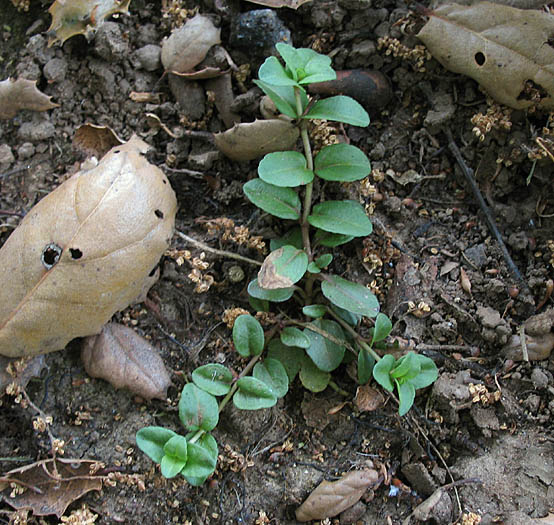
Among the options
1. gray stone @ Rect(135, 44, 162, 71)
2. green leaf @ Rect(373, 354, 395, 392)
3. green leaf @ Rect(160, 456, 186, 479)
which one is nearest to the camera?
green leaf @ Rect(160, 456, 186, 479)

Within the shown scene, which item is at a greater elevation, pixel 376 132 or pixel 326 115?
pixel 326 115

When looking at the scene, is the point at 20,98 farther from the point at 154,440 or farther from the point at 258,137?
the point at 154,440

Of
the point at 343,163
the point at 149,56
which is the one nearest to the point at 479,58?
the point at 343,163

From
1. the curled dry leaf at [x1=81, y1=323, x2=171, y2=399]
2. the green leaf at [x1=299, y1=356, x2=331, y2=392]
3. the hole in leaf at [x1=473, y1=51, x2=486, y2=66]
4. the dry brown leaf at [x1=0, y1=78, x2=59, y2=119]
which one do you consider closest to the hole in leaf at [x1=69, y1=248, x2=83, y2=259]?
the curled dry leaf at [x1=81, y1=323, x2=171, y2=399]

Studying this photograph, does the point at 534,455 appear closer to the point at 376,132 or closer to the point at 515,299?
the point at 515,299

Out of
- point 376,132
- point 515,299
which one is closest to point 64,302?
point 376,132

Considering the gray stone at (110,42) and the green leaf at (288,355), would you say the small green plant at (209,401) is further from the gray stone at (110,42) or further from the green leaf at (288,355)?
the gray stone at (110,42)

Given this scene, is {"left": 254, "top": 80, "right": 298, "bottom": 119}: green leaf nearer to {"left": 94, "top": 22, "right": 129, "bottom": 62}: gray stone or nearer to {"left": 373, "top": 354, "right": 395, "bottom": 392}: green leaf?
{"left": 94, "top": 22, "right": 129, "bottom": 62}: gray stone
